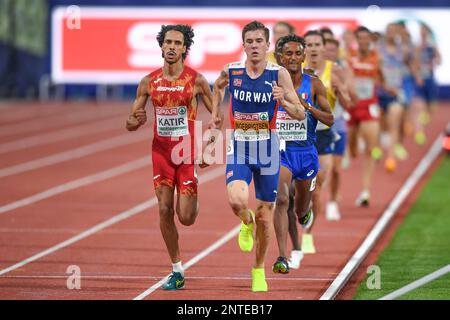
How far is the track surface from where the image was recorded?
37.7 ft

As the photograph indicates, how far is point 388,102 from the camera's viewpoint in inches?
896

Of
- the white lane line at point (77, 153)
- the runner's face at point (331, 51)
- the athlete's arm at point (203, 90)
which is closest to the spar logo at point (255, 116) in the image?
the athlete's arm at point (203, 90)

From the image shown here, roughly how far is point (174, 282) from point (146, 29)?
29010mm

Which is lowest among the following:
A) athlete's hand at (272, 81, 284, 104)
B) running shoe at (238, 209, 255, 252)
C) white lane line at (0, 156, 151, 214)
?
white lane line at (0, 156, 151, 214)

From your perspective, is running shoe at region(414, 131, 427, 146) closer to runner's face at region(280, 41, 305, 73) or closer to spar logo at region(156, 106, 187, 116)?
runner's face at region(280, 41, 305, 73)

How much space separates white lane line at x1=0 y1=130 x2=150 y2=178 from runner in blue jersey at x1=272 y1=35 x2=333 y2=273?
10607 millimetres

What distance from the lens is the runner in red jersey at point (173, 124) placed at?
11.1 metres

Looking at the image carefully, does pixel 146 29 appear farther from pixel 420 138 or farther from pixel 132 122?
pixel 132 122

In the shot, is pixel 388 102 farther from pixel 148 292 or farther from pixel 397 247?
pixel 148 292

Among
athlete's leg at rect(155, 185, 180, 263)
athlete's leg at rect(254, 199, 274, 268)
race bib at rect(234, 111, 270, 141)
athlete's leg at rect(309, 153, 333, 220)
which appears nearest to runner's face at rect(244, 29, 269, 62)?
race bib at rect(234, 111, 270, 141)

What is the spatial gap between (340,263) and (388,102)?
10.0 meters

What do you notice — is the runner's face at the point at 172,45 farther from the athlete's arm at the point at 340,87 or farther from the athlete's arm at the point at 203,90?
the athlete's arm at the point at 340,87

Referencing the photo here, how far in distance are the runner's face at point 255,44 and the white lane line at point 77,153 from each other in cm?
1186
